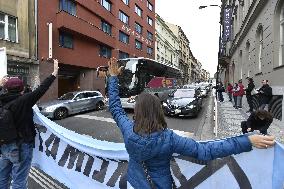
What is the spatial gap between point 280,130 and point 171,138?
9601 mm

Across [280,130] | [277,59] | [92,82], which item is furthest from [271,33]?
[92,82]

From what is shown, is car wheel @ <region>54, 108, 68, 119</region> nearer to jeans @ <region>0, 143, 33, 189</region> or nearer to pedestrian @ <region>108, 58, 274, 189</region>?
jeans @ <region>0, 143, 33, 189</region>

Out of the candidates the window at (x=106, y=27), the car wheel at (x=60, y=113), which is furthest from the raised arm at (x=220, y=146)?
the window at (x=106, y=27)

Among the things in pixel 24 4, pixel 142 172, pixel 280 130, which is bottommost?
pixel 280 130

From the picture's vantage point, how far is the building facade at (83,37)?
23.0 metres

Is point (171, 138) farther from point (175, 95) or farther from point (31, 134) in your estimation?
point (175, 95)

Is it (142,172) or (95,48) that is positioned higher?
(95,48)

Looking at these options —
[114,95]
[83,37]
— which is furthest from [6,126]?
[83,37]

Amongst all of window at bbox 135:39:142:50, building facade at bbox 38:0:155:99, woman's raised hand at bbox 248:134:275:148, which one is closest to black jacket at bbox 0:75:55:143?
woman's raised hand at bbox 248:134:275:148

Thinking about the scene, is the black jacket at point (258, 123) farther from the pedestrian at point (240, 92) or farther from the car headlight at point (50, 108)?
the pedestrian at point (240, 92)

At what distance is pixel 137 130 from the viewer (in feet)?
7.03

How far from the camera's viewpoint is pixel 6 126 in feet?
11.1

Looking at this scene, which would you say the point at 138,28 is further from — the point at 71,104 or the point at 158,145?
the point at 158,145

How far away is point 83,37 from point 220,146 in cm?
2748
